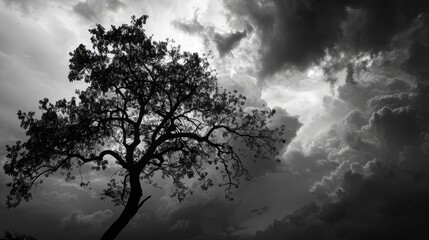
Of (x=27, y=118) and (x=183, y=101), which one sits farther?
(x=183, y=101)

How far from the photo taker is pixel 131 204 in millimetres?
17266

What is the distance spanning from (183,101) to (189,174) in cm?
591

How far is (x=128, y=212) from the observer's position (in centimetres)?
1712

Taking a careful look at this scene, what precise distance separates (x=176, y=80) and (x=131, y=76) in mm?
3350

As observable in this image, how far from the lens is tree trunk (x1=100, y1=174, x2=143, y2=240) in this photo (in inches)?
646

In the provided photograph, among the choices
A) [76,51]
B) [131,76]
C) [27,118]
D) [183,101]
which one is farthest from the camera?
[183,101]

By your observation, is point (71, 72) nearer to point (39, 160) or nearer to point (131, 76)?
point (131, 76)

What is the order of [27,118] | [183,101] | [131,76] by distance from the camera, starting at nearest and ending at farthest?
[27,118], [131,76], [183,101]

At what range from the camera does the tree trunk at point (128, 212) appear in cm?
1641

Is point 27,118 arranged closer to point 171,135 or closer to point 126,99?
point 126,99

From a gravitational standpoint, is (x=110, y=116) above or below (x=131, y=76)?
below

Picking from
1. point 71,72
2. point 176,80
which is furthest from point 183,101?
point 71,72

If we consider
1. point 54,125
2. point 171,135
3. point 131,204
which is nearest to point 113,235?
point 131,204

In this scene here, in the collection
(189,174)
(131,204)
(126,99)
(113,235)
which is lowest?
(113,235)
